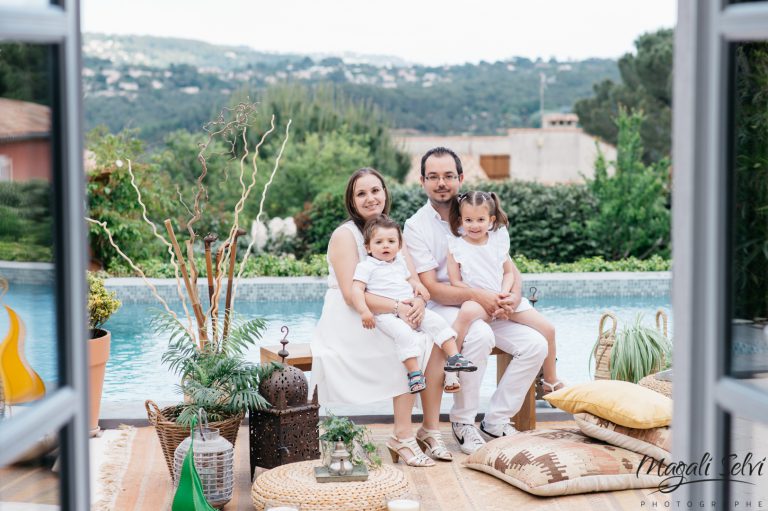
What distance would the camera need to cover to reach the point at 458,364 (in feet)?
14.0

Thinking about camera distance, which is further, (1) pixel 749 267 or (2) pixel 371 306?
(2) pixel 371 306

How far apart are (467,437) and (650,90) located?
17987mm

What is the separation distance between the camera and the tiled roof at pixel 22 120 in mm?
1513

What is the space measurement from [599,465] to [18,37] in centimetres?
306

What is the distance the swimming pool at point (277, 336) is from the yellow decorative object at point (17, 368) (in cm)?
256

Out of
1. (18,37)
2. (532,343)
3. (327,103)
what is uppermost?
(327,103)

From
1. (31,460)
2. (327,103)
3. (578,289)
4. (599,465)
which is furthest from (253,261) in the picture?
(31,460)

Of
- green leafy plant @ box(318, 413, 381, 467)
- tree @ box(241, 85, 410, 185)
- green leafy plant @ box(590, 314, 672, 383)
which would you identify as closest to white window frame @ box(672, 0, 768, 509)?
green leafy plant @ box(318, 413, 381, 467)

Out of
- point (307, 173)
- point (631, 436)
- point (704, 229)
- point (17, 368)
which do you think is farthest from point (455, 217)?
point (307, 173)

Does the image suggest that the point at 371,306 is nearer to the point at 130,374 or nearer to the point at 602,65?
the point at 130,374

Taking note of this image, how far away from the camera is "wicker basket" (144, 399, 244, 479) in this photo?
3885mm

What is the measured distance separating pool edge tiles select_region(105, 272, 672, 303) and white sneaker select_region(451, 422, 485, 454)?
5.66 meters

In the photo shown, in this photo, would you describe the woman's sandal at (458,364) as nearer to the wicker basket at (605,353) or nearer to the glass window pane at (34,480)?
the wicker basket at (605,353)

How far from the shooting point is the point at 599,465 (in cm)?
391
